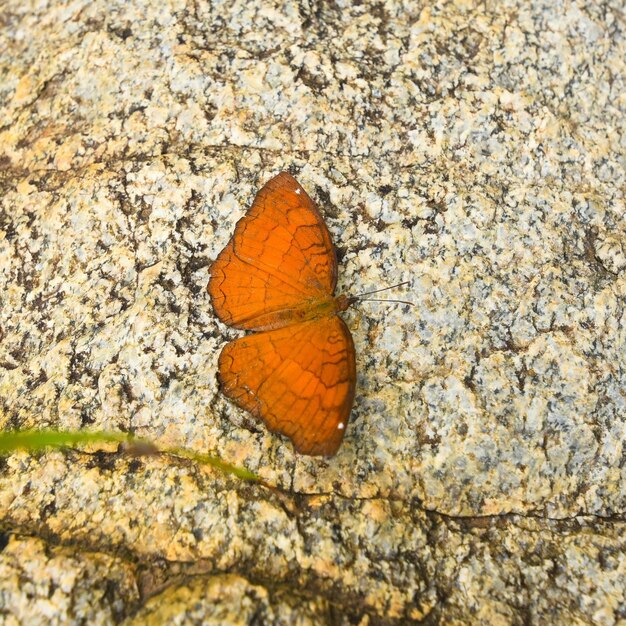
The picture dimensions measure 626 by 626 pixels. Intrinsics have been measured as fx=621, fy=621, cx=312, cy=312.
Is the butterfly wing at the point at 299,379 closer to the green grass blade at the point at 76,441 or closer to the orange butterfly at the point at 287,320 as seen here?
the orange butterfly at the point at 287,320

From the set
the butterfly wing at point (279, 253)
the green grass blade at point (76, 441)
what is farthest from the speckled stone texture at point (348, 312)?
the butterfly wing at point (279, 253)

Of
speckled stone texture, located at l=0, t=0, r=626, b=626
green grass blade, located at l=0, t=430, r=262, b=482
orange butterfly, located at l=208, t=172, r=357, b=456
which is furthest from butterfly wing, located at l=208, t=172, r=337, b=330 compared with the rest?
green grass blade, located at l=0, t=430, r=262, b=482

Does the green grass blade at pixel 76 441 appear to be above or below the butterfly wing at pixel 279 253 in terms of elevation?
below

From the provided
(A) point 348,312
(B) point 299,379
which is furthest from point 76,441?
(A) point 348,312

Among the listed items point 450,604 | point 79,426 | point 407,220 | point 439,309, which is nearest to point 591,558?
point 450,604

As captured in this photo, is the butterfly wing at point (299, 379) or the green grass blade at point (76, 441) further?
the green grass blade at point (76, 441)

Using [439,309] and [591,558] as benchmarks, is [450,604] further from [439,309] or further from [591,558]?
[439,309]

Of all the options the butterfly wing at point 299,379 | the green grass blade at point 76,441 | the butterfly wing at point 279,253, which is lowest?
the green grass blade at point 76,441

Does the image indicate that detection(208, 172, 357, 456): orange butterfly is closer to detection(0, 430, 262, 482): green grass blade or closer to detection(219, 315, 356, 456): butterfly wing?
detection(219, 315, 356, 456): butterfly wing
